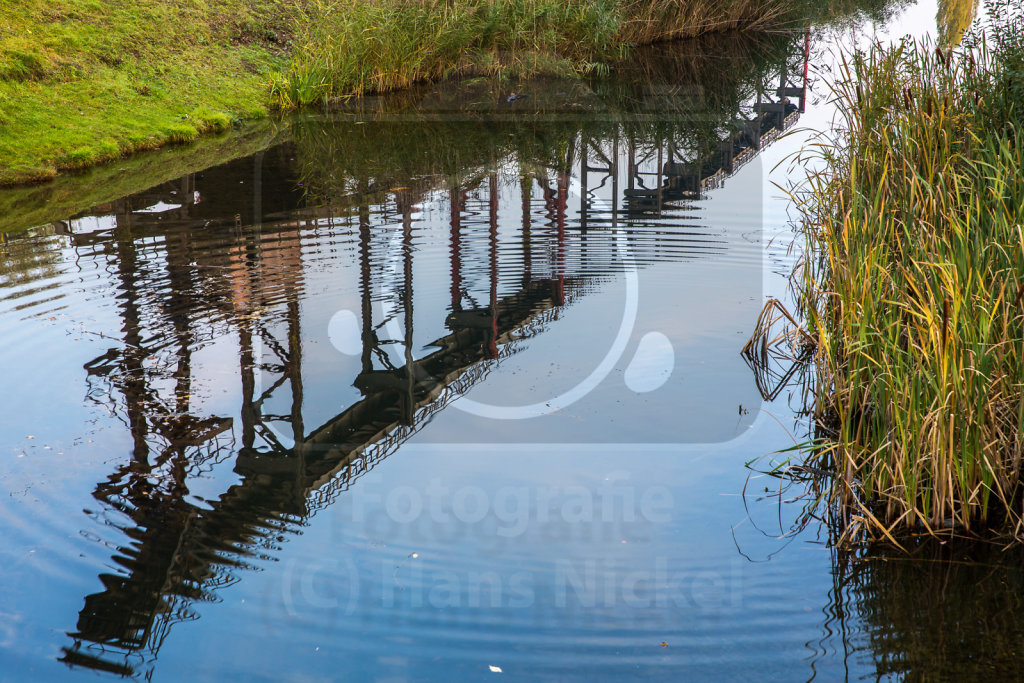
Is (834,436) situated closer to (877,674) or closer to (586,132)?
(877,674)

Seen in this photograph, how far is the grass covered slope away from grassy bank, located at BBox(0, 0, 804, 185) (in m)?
0.02

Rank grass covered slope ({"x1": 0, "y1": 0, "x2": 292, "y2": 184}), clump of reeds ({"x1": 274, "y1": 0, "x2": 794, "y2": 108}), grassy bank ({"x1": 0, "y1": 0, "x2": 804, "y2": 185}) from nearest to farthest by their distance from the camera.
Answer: grass covered slope ({"x1": 0, "y1": 0, "x2": 292, "y2": 184}) → grassy bank ({"x1": 0, "y1": 0, "x2": 804, "y2": 185}) → clump of reeds ({"x1": 274, "y1": 0, "x2": 794, "y2": 108})

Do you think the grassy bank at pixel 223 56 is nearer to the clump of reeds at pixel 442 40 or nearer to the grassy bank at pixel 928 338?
the clump of reeds at pixel 442 40

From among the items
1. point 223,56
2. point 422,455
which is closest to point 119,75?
point 223,56

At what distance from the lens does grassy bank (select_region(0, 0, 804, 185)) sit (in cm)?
1225

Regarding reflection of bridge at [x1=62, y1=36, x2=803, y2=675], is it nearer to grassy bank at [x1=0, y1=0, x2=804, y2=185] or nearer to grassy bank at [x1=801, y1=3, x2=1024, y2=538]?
grassy bank at [x1=0, y1=0, x2=804, y2=185]

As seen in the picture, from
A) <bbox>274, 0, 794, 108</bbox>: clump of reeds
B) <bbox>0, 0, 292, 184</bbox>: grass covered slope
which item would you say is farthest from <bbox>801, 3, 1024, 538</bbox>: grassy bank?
<bbox>274, 0, 794, 108</bbox>: clump of reeds

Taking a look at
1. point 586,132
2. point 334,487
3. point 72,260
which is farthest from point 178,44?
point 334,487

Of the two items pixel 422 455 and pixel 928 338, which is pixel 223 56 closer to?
pixel 422 455

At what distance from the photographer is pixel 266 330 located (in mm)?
6762

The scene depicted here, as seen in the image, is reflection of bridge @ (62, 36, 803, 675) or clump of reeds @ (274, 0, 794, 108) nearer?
reflection of bridge @ (62, 36, 803, 675)

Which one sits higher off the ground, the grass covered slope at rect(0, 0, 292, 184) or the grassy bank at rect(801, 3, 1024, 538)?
the grass covered slope at rect(0, 0, 292, 184)

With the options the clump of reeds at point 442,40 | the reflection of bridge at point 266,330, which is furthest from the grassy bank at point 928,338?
the clump of reeds at point 442,40

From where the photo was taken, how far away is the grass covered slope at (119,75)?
11805 millimetres
